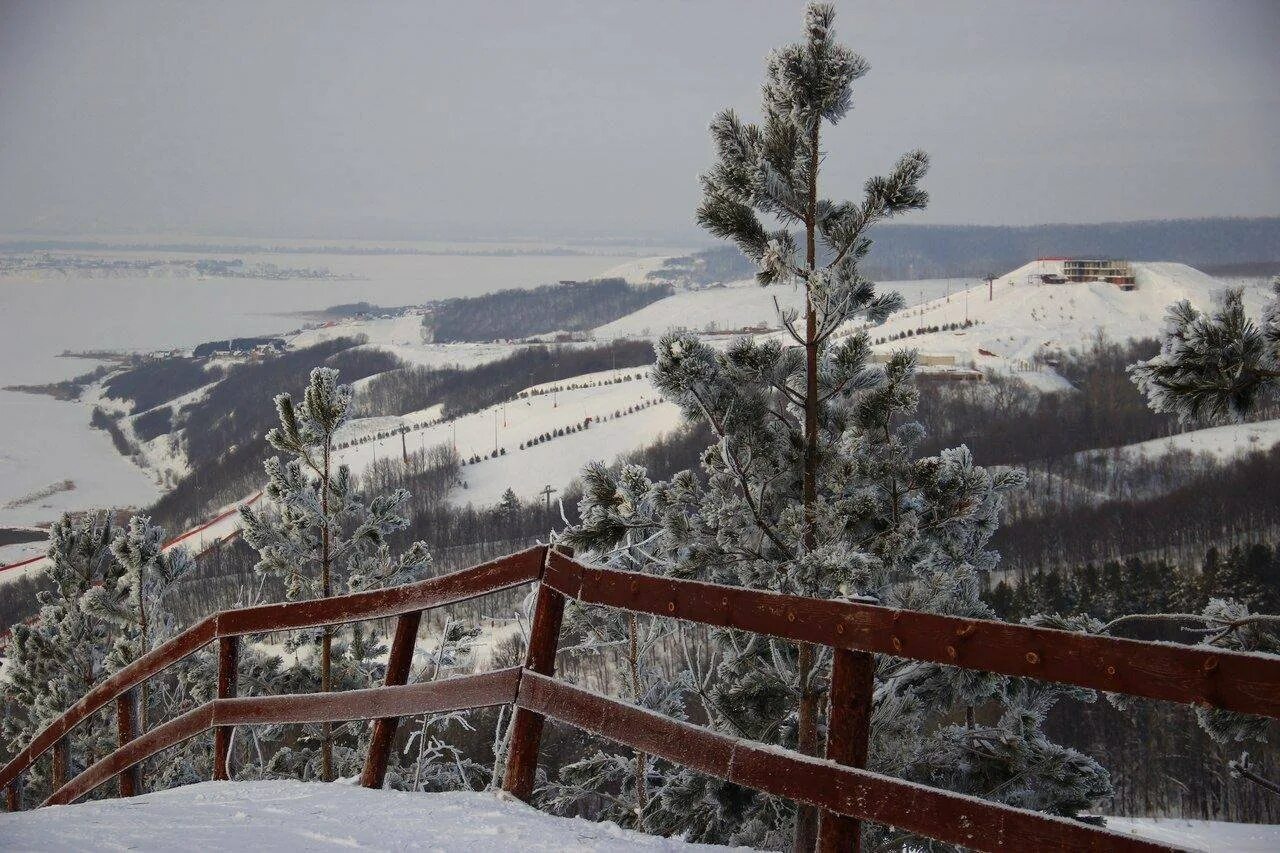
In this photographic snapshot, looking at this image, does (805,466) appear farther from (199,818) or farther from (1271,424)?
(1271,424)

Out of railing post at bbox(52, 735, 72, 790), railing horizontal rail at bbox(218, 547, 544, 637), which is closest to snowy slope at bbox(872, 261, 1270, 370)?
railing post at bbox(52, 735, 72, 790)

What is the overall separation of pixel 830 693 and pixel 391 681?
112 inches

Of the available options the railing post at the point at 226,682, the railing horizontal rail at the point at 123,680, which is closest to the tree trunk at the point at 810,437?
the railing post at the point at 226,682

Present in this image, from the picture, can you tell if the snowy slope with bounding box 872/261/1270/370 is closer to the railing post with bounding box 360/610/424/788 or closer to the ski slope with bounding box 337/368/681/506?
the ski slope with bounding box 337/368/681/506

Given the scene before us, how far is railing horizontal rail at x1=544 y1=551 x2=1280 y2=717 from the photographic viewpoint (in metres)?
2.90

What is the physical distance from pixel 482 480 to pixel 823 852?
118 metres

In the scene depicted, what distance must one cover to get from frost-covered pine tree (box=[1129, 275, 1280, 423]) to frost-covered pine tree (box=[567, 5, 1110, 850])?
8.00 feet

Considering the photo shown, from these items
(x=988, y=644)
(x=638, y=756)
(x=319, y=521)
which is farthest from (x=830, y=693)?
(x=319, y=521)

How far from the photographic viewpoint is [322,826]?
488cm

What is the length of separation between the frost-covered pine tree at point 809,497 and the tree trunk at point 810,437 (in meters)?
0.02

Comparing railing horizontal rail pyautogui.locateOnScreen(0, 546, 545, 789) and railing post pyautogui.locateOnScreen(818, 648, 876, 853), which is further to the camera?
railing horizontal rail pyautogui.locateOnScreen(0, 546, 545, 789)

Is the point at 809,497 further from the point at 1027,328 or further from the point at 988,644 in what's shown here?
the point at 1027,328

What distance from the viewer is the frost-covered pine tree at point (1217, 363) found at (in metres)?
6.44

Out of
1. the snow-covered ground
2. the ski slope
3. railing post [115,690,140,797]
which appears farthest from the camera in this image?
the ski slope
